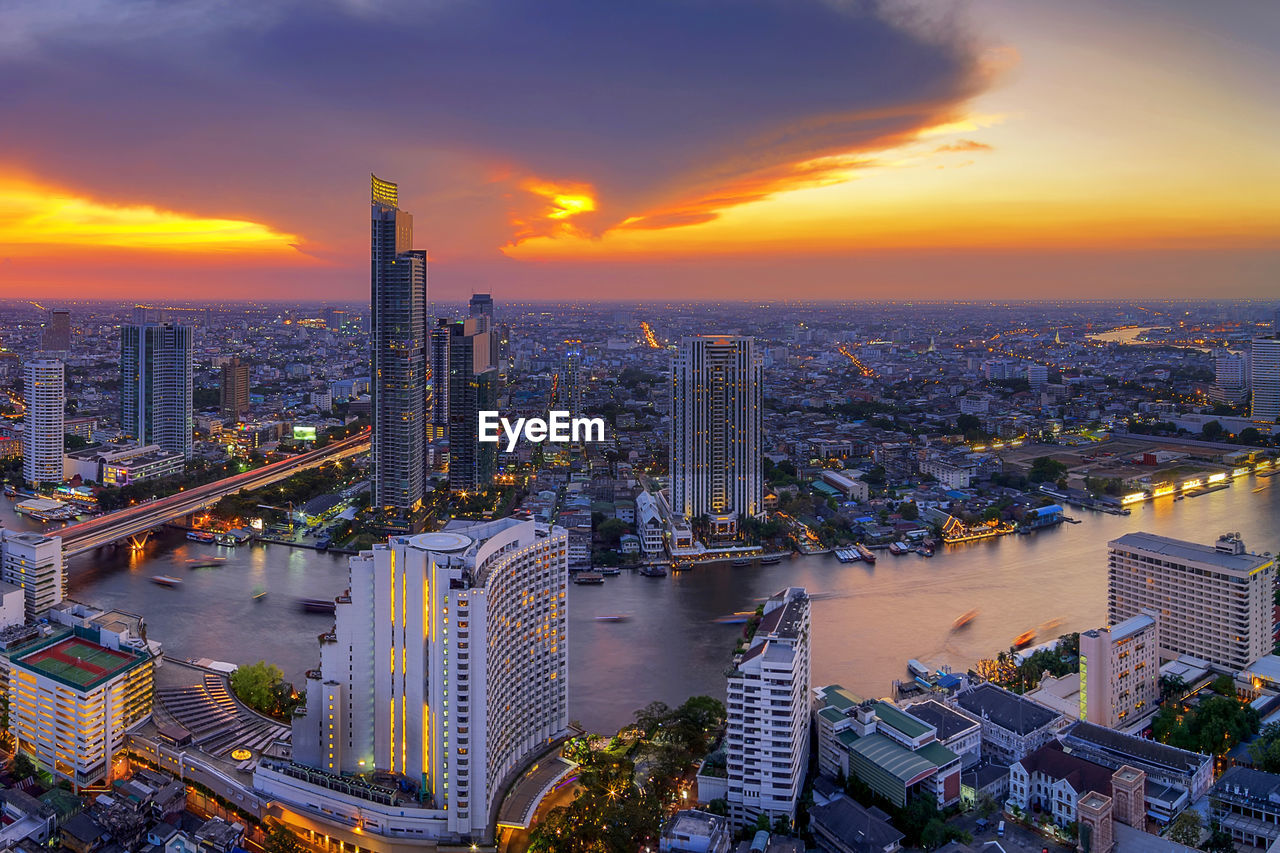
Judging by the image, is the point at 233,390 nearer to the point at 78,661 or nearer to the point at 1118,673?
the point at 78,661

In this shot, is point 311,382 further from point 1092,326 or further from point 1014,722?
point 1092,326

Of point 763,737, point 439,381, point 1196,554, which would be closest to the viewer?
point 763,737

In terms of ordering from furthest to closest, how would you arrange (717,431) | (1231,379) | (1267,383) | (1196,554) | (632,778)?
1. (1231,379)
2. (1267,383)
3. (717,431)
4. (1196,554)
5. (632,778)

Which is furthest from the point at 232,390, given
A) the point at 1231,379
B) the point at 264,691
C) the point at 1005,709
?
the point at 1231,379

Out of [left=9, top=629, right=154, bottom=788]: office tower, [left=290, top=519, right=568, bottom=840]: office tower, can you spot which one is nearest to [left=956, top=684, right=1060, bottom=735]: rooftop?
[left=290, top=519, right=568, bottom=840]: office tower

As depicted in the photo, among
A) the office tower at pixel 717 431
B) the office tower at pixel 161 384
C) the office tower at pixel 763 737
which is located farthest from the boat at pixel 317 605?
the office tower at pixel 161 384

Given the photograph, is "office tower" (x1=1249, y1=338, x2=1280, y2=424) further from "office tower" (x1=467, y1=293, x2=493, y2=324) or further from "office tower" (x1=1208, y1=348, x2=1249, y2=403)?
"office tower" (x1=467, y1=293, x2=493, y2=324)
